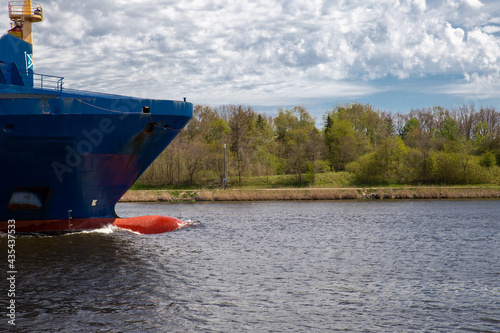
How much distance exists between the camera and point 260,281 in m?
15.7

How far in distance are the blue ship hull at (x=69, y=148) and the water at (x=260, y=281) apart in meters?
1.41

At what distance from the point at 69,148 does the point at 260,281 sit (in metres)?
10.4

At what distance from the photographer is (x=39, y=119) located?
65.1ft

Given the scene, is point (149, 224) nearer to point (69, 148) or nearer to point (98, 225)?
point (98, 225)

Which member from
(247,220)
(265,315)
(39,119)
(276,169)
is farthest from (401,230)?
(276,169)

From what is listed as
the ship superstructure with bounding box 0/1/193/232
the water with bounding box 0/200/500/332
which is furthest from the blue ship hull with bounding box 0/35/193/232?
the water with bounding box 0/200/500/332

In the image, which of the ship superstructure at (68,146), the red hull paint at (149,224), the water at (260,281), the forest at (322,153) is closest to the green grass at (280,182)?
the forest at (322,153)

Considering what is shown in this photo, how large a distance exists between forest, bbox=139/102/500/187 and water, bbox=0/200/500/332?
4039cm

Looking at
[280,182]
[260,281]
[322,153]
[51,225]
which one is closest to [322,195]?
[280,182]

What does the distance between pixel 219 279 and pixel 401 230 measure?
15.4m

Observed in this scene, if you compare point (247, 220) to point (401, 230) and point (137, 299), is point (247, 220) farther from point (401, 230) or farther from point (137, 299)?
point (137, 299)

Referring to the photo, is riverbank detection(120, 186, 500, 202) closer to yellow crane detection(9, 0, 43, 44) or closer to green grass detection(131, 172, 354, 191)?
green grass detection(131, 172, 354, 191)

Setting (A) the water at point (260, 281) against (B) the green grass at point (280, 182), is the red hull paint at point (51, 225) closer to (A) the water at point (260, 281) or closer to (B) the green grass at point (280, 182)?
(A) the water at point (260, 281)

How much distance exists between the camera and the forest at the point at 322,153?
65531 mm
